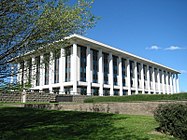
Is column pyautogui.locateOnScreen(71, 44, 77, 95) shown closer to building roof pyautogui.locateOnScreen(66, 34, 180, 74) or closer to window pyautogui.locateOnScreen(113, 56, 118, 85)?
building roof pyautogui.locateOnScreen(66, 34, 180, 74)

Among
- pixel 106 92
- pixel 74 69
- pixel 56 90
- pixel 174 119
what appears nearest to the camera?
pixel 174 119

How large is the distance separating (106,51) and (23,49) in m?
50.2

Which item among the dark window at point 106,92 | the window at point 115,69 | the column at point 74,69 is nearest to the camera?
the column at point 74,69

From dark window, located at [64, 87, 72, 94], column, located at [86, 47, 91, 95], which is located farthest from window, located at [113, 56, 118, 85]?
dark window, located at [64, 87, 72, 94]

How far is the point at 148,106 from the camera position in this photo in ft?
57.1

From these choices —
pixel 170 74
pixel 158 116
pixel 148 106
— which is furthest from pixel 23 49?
pixel 170 74

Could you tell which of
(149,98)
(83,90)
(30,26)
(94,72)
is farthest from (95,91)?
(30,26)

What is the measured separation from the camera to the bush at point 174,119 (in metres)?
8.36

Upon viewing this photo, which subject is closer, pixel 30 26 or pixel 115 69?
pixel 30 26

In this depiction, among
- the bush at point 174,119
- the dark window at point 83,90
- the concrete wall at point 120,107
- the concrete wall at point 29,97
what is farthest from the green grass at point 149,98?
the dark window at point 83,90

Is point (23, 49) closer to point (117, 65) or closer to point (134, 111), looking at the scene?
point (134, 111)

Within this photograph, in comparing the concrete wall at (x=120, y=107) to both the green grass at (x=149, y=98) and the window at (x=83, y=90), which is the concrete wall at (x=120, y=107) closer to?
the green grass at (x=149, y=98)

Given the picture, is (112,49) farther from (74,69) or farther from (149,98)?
(149,98)

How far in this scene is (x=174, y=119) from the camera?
859 centimetres
